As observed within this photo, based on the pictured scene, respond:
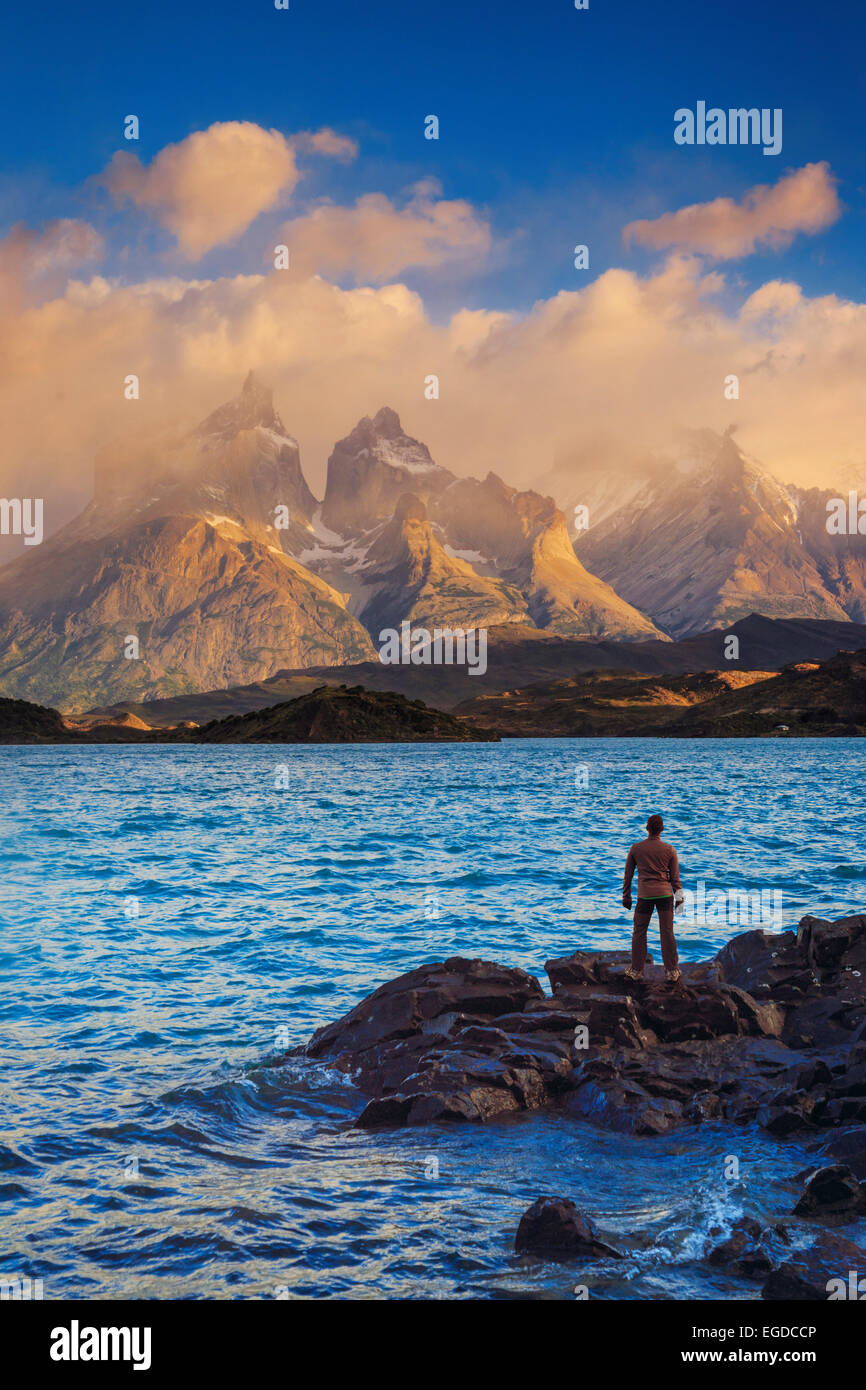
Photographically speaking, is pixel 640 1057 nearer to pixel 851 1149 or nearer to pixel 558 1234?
pixel 851 1149

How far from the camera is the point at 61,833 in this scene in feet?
222

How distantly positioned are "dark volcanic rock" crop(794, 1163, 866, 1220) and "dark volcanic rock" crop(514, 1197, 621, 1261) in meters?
2.75

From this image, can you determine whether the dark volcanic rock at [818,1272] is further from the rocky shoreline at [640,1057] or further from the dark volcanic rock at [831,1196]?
the dark volcanic rock at [831,1196]

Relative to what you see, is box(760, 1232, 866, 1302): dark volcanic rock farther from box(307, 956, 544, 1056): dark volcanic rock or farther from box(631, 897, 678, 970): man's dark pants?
box(631, 897, 678, 970): man's dark pants

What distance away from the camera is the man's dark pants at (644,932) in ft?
72.1

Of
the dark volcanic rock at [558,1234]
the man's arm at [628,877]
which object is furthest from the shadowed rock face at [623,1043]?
the dark volcanic rock at [558,1234]

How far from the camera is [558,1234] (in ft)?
37.9

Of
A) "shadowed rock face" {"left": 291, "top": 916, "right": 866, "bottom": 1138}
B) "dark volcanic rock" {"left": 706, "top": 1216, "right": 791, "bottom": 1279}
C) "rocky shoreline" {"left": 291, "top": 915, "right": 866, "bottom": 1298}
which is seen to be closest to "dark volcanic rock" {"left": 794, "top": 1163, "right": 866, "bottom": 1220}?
"rocky shoreline" {"left": 291, "top": 915, "right": 866, "bottom": 1298}

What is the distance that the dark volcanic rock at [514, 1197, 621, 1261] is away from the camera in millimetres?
11391

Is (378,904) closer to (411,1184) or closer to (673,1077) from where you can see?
(673,1077)

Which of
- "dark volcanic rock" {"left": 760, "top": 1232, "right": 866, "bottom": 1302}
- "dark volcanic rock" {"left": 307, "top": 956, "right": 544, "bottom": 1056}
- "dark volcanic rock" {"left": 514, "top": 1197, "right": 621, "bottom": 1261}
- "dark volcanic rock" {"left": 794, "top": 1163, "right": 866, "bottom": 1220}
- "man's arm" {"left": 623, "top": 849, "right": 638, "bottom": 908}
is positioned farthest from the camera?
"man's arm" {"left": 623, "top": 849, "right": 638, "bottom": 908}

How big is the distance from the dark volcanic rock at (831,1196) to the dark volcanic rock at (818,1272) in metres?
0.72

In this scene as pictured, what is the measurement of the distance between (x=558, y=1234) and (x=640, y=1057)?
6.90m
